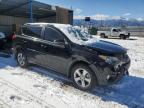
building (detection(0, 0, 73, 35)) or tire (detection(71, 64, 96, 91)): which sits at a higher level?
building (detection(0, 0, 73, 35))

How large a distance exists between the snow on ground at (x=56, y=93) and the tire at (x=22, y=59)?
52cm

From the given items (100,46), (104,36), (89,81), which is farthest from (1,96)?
(104,36)

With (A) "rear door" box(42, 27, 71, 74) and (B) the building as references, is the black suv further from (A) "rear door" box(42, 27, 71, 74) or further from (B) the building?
(B) the building

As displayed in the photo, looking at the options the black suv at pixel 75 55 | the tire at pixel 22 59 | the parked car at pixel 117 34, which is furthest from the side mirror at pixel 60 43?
the parked car at pixel 117 34

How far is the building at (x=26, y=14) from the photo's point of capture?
57.3ft

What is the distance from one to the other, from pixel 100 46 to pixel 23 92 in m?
2.51

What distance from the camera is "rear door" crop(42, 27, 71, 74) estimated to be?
19.3 ft

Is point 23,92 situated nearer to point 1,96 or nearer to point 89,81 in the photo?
point 1,96

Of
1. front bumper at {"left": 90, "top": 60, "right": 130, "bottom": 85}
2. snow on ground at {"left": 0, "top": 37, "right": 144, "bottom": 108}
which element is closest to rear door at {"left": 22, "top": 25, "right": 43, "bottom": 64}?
snow on ground at {"left": 0, "top": 37, "right": 144, "bottom": 108}

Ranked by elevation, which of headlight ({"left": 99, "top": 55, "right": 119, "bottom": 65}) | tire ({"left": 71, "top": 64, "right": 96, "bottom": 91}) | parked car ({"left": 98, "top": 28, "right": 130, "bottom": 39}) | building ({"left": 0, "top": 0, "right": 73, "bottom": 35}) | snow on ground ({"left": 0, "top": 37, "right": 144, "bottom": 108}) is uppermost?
building ({"left": 0, "top": 0, "right": 73, "bottom": 35})

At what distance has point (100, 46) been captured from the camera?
566 centimetres

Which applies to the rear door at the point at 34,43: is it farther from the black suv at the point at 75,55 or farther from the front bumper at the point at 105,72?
the front bumper at the point at 105,72

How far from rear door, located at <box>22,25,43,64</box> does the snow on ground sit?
56 centimetres

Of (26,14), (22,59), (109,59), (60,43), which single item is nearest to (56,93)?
(60,43)
